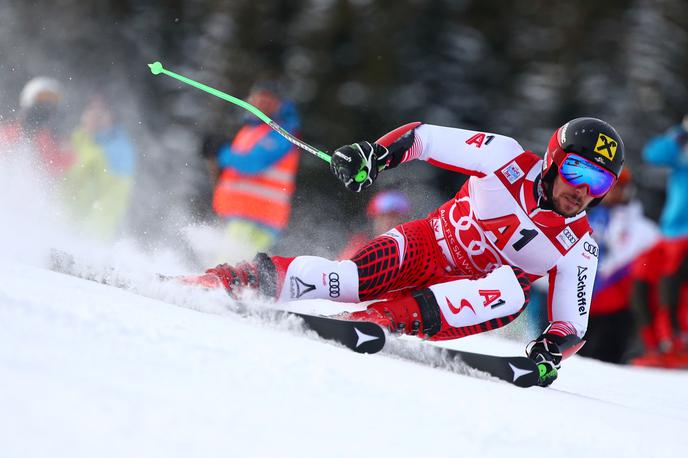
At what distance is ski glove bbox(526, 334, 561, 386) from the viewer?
13.4 feet

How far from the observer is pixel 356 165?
12.6 feet

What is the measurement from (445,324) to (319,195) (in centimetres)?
480

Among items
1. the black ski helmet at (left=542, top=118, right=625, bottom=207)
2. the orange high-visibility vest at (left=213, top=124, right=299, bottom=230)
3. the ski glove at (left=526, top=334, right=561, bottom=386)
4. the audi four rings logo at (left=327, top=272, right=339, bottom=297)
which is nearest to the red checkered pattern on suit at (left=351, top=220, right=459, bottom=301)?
the audi four rings logo at (left=327, top=272, right=339, bottom=297)

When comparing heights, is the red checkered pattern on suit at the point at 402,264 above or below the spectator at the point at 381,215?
above

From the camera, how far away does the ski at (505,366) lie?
377 cm

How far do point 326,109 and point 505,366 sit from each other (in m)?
8.74

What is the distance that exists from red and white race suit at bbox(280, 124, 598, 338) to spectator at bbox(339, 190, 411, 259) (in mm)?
2330

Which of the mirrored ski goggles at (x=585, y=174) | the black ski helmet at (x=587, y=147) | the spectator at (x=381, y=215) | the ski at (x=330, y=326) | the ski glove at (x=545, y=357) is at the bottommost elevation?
the ski glove at (x=545, y=357)

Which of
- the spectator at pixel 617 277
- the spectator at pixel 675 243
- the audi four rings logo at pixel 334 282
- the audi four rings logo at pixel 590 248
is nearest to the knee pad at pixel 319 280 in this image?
the audi four rings logo at pixel 334 282

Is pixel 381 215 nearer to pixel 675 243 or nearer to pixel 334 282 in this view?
pixel 675 243

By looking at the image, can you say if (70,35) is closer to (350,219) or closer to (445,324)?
(350,219)

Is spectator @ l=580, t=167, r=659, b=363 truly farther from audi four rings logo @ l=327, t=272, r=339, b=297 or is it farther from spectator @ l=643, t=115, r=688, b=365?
audi four rings logo @ l=327, t=272, r=339, b=297

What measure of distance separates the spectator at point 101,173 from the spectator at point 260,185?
1.28 metres

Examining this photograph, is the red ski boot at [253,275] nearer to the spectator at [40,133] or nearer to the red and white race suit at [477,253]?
the red and white race suit at [477,253]
